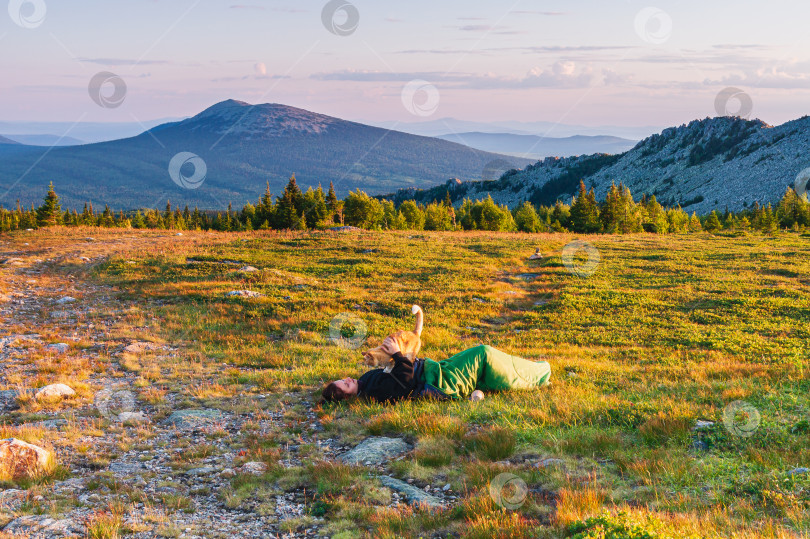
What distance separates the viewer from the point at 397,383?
10.1 m

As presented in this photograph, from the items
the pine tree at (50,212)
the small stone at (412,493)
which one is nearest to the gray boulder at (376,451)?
the small stone at (412,493)

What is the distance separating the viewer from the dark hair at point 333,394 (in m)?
10.3

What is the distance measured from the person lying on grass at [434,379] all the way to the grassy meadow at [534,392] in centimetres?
40

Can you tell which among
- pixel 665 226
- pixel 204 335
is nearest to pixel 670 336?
pixel 204 335

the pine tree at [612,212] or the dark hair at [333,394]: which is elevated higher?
the pine tree at [612,212]

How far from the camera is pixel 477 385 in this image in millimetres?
10602

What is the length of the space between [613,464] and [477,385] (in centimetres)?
397

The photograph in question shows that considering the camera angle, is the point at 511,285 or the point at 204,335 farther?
the point at 511,285

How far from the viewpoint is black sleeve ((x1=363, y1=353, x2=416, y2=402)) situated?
10.0 meters

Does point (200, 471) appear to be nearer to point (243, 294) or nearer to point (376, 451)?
→ point (376, 451)

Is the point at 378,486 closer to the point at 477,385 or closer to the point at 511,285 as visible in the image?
the point at 477,385

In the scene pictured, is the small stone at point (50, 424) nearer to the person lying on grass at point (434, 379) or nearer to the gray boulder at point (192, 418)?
the gray boulder at point (192, 418)

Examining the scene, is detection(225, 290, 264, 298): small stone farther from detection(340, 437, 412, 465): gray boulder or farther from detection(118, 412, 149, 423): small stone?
detection(340, 437, 412, 465): gray boulder

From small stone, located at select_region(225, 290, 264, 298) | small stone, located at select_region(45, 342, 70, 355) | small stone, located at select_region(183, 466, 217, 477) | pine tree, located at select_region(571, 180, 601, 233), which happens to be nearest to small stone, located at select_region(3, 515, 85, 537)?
small stone, located at select_region(183, 466, 217, 477)
